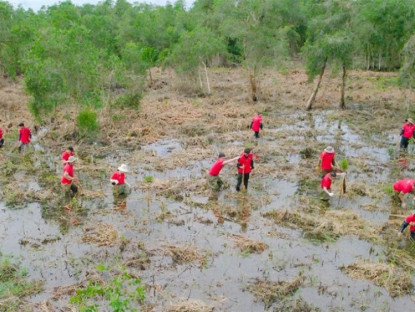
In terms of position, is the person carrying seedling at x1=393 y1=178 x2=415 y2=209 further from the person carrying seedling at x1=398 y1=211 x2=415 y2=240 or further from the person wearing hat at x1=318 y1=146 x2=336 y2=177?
the person wearing hat at x1=318 y1=146 x2=336 y2=177

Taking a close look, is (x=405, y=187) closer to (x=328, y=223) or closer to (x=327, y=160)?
(x=328, y=223)

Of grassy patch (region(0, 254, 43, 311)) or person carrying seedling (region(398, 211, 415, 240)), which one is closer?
grassy patch (region(0, 254, 43, 311))

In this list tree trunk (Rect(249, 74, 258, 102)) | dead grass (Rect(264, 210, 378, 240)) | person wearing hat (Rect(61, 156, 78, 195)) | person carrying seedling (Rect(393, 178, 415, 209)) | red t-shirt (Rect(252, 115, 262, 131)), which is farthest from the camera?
tree trunk (Rect(249, 74, 258, 102))

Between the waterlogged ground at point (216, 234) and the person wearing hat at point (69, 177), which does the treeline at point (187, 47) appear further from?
the person wearing hat at point (69, 177)

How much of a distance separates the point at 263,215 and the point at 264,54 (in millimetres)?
17214

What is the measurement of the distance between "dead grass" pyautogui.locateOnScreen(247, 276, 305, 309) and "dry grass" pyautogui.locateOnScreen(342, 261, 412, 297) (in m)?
1.31

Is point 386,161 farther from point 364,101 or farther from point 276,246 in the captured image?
point 364,101

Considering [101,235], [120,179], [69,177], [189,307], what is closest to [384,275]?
[189,307]

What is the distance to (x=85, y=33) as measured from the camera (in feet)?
69.6

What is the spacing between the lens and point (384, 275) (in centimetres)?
946

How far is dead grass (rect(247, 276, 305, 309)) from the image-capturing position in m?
8.87

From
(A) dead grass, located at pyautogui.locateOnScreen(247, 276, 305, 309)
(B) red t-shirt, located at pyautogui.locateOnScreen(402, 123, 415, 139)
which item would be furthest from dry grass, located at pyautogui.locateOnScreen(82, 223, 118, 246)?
(B) red t-shirt, located at pyautogui.locateOnScreen(402, 123, 415, 139)

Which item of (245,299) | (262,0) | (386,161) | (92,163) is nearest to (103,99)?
(92,163)

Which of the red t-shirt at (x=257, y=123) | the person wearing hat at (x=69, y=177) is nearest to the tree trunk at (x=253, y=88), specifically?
the red t-shirt at (x=257, y=123)
